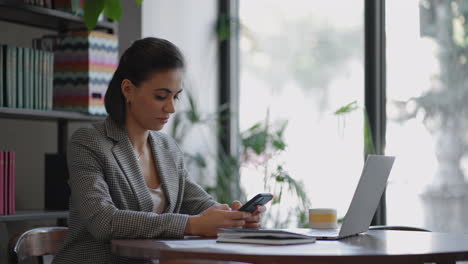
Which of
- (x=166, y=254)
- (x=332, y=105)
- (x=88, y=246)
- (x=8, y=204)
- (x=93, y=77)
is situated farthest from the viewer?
(x=332, y=105)

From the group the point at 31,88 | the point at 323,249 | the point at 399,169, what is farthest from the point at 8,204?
the point at 399,169

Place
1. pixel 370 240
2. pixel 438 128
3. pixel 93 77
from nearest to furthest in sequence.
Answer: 1. pixel 370 240
2. pixel 93 77
3. pixel 438 128

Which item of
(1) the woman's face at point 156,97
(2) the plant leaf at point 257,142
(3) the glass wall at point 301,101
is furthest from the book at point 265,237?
(2) the plant leaf at point 257,142

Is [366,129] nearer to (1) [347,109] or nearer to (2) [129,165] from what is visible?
(1) [347,109]

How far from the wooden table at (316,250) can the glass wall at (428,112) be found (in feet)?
5.50

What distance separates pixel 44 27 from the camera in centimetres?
352

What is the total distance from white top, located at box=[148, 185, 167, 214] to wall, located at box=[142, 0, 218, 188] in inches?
69.7

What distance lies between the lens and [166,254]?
5.53 feet

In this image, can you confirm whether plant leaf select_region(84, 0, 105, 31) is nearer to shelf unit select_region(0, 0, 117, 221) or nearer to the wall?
shelf unit select_region(0, 0, 117, 221)

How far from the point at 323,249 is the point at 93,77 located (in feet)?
6.34

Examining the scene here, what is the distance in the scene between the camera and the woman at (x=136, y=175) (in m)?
2.02

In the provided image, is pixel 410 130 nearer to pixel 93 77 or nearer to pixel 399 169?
pixel 399 169

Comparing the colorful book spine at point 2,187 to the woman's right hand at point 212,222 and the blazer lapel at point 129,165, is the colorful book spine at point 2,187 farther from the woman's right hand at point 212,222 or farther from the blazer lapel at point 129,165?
the woman's right hand at point 212,222

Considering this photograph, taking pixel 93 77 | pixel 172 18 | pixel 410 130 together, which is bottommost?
pixel 410 130
